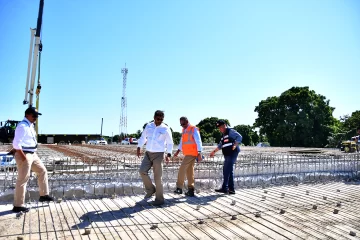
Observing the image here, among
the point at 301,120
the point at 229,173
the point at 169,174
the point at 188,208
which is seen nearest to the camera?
the point at 188,208

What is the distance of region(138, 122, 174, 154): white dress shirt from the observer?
5.09 metres

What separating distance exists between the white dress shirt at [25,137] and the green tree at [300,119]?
35140mm

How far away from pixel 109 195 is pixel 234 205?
2306 millimetres

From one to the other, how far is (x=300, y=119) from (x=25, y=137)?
35625 mm

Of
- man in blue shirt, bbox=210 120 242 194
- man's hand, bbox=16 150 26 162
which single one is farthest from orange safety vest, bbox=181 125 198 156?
man's hand, bbox=16 150 26 162

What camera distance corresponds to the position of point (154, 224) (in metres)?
3.85

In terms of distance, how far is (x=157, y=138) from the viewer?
5129 mm

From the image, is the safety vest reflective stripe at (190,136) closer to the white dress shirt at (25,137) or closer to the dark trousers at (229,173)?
the dark trousers at (229,173)

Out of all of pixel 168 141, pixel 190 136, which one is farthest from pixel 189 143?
pixel 168 141

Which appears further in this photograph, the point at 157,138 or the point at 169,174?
the point at 169,174

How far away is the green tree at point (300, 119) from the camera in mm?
35750

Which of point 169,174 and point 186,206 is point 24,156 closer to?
point 186,206

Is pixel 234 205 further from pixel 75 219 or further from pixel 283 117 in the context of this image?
pixel 283 117

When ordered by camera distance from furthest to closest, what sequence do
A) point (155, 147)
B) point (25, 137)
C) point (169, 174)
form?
point (169, 174)
point (155, 147)
point (25, 137)
